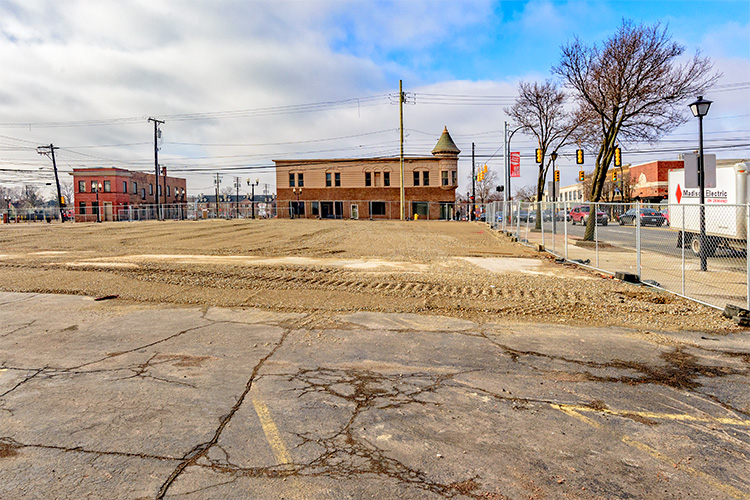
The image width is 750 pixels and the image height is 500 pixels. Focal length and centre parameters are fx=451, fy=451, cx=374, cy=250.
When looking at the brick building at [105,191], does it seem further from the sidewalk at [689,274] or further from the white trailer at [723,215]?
the white trailer at [723,215]

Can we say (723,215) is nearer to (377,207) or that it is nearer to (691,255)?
(691,255)

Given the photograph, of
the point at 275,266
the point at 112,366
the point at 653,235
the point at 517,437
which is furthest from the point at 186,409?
the point at 653,235

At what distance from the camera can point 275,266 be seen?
13555 mm

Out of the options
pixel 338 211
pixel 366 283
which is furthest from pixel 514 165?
pixel 338 211

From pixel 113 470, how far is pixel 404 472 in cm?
212

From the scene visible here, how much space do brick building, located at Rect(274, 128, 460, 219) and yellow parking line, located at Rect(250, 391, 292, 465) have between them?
56.5m

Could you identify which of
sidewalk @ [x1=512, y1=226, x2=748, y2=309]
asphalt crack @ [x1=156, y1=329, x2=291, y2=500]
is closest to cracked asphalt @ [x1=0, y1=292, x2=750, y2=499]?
asphalt crack @ [x1=156, y1=329, x2=291, y2=500]

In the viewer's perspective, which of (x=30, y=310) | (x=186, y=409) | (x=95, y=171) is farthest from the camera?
(x=95, y=171)

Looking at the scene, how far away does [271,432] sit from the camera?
12.6 feet

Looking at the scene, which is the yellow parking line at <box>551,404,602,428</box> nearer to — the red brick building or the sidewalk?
the sidewalk

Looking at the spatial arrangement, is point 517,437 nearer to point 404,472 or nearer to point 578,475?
point 578,475

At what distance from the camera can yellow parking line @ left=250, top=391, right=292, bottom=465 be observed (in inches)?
137

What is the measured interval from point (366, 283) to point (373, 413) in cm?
661

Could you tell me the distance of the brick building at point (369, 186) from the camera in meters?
60.4
